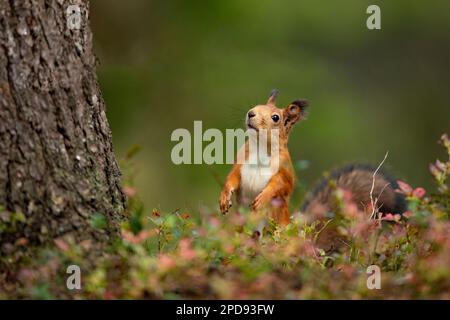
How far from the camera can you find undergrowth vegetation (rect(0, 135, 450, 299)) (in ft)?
12.4

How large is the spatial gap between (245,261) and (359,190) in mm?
2067

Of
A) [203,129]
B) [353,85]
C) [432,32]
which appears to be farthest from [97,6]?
[432,32]

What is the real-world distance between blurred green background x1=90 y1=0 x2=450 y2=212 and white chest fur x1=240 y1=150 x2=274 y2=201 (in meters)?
4.10

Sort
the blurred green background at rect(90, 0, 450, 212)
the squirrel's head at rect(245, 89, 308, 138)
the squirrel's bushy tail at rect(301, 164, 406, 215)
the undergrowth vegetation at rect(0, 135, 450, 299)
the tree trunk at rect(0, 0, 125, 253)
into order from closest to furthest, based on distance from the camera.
→ the undergrowth vegetation at rect(0, 135, 450, 299), the tree trunk at rect(0, 0, 125, 253), the squirrel's head at rect(245, 89, 308, 138), the squirrel's bushy tail at rect(301, 164, 406, 215), the blurred green background at rect(90, 0, 450, 212)

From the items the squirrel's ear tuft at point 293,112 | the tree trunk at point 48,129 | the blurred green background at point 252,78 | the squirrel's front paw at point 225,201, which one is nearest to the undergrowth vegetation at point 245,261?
the tree trunk at point 48,129

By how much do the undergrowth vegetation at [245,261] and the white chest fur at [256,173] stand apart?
101 cm

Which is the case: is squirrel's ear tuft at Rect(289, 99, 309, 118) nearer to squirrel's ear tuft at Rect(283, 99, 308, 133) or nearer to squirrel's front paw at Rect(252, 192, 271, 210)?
squirrel's ear tuft at Rect(283, 99, 308, 133)

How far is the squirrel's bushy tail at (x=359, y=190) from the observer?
5.69m

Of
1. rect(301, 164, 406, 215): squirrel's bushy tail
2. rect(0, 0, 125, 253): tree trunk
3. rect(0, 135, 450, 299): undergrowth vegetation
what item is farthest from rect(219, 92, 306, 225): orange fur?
rect(0, 0, 125, 253): tree trunk

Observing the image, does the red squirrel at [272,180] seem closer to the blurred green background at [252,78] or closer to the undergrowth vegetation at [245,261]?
the undergrowth vegetation at [245,261]

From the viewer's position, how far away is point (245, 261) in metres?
4.02

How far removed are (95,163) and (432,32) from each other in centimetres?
909

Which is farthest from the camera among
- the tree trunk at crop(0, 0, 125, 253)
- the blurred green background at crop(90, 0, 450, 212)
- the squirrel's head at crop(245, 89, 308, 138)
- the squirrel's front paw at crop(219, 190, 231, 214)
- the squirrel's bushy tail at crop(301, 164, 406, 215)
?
the blurred green background at crop(90, 0, 450, 212)

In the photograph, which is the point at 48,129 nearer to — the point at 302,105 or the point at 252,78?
the point at 302,105
